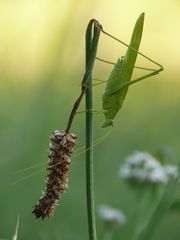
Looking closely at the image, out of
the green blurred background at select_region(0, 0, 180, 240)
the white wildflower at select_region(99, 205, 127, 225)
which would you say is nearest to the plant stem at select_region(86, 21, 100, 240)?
the green blurred background at select_region(0, 0, 180, 240)

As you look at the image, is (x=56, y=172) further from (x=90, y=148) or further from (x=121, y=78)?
(x=121, y=78)

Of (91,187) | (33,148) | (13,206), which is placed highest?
(91,187)

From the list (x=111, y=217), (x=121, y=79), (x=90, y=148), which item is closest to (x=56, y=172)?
(x=90, y=148)

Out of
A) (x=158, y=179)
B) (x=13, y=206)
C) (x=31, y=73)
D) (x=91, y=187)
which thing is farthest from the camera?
(x=31, y=73)

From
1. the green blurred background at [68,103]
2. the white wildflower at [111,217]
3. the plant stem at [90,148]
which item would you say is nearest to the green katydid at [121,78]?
the plant stem at [90,148]

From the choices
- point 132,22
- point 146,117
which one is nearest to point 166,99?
point 146,117

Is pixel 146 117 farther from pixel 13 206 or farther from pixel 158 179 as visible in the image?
pixel 158 179

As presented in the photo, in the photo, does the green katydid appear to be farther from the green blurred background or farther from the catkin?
the green blurred background
